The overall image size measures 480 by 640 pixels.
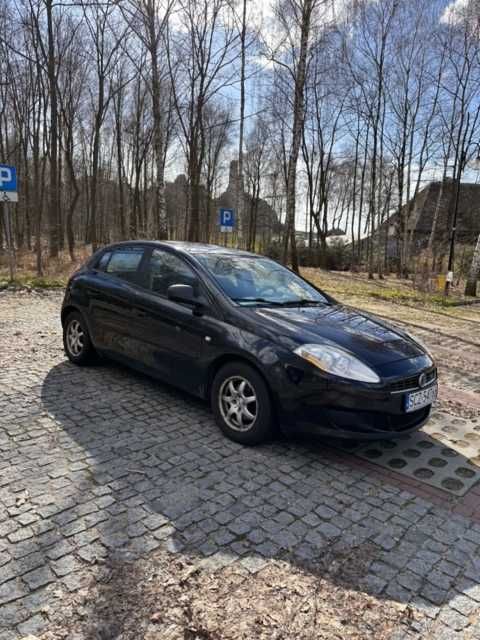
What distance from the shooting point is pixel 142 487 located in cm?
308

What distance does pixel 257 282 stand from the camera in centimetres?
455

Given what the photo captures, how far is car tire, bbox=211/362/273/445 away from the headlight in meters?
0.45

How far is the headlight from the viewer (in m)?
3.33

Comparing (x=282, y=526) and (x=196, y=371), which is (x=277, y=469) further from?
(x=196, y=371)

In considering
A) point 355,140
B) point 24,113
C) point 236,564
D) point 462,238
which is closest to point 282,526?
point 236,564

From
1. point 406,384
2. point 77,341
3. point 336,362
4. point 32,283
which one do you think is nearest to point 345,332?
point 336,362

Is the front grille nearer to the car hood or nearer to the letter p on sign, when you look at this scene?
the car hood

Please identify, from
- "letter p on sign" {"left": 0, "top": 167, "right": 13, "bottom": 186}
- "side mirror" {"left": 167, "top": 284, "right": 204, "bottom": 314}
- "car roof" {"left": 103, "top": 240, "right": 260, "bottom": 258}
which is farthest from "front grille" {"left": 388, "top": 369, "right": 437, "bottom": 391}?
"letter p on sign" {"left": 0, "top": 167, "right": 13, "bottom": 186}

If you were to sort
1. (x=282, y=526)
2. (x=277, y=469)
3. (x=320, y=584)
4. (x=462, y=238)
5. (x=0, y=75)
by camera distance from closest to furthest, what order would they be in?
1. (x=320, y=584)
2. (x=282, y=526)
3. (x=277, y=469)
4. (x=0, y=75)
5. (x=462, y=238)

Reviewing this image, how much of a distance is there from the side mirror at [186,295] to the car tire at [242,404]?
0.64 metres

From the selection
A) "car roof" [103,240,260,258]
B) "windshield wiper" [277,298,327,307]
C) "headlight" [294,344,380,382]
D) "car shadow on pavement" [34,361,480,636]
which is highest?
"car roof" [103,240,260,258]

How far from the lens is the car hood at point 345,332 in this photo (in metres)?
3.54

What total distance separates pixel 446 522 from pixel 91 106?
2715 cm

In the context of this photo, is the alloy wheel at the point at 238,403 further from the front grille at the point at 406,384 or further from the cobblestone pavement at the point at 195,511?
the front grille at the point at 406,384
